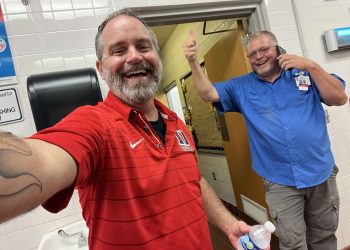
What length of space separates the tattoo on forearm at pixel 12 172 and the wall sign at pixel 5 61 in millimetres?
1297

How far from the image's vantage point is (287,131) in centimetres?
166

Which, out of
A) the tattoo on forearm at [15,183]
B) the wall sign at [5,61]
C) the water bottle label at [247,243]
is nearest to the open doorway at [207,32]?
the wall sign at [5,61]

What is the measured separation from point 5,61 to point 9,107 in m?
0.27

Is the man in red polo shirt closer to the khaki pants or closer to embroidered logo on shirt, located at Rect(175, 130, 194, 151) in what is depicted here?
embroidered logo on shirt, located at Rect(175, 130, 194, 151)

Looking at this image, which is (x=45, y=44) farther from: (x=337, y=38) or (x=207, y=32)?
(x=337, y=38)

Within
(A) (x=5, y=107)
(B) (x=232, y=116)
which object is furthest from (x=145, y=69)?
(B) (x=232, y=116)

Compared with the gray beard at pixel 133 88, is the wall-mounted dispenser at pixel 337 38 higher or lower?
higher

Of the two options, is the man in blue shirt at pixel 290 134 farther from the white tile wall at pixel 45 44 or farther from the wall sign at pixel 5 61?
the wall sign at pixel 5 61

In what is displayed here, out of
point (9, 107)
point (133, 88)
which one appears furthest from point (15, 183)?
point (9, 107)

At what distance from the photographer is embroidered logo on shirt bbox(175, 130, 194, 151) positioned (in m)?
0.92

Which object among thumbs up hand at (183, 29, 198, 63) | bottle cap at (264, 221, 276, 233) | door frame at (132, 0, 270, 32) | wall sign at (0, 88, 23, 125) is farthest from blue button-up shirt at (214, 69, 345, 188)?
wall sign at (0, 88, 23, 125)

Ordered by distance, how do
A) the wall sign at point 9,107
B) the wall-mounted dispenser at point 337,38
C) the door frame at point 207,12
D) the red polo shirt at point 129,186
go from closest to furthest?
the red polo shirt at point 129,186, the wall sign at point 9,107, the door frame at point 207,12, the wall-mounted dispenser at point 337,38

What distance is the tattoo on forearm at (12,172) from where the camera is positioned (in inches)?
15.8

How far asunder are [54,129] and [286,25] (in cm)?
211
